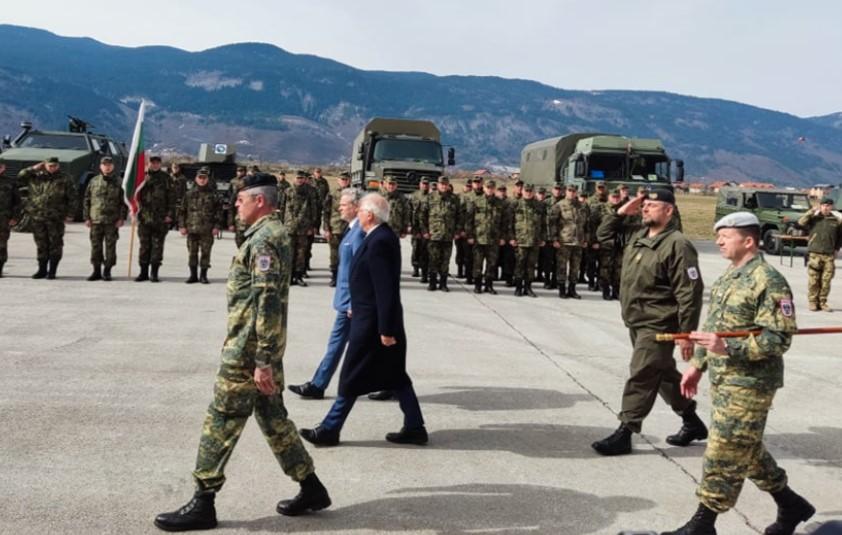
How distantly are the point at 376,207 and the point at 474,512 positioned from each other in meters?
2.06

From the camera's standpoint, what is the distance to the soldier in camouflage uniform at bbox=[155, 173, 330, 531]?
4008mm

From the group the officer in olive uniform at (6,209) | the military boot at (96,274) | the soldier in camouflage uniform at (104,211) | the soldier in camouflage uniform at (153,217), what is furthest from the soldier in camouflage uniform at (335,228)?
the officer in olive uniform at (6,209)

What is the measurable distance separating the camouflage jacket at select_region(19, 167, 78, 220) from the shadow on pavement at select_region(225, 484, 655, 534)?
9.91 metres

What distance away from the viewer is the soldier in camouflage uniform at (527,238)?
46.4 ft

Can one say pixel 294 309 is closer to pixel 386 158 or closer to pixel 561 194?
pixel 561 194

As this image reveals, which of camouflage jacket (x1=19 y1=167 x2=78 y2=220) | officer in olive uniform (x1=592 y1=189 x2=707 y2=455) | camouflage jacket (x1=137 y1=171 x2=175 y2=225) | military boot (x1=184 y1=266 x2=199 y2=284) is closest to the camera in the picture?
officer in olive uniform (x1=592 y1=189 x2=707 y2=455)

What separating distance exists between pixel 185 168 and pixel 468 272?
16.1 meters

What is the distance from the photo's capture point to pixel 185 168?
28.5m

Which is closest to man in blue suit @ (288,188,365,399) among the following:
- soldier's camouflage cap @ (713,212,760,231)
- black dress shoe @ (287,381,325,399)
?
black dress shoe @ (287,381,325,399)

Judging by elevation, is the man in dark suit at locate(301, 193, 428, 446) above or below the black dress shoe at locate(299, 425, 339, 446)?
above

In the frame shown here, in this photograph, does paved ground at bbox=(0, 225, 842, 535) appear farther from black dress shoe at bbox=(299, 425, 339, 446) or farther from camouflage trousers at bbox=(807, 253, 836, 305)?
camouflage trousers at bbox=(807, 253, 836, 305)

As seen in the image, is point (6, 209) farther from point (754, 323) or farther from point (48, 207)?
point (754, 323)

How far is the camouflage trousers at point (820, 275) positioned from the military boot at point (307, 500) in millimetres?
11476

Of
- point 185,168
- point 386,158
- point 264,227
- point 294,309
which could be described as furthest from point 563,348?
point 185,168
